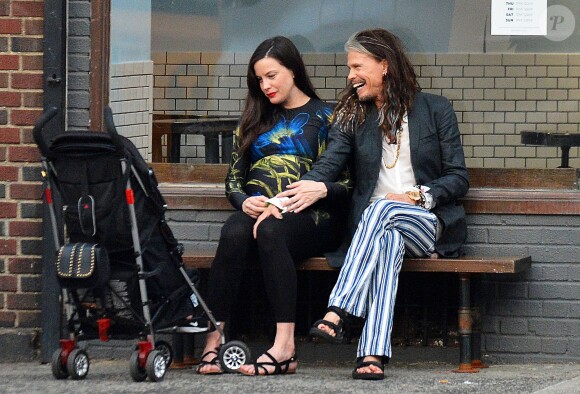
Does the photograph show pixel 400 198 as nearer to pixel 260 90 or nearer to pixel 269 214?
pixel 269 214

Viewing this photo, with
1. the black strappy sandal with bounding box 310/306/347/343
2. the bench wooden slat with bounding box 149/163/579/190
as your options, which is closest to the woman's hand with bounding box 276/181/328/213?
the black strappy sandal with bounding box 310/306/347/343

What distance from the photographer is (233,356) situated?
6.21m

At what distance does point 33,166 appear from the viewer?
6914 mm

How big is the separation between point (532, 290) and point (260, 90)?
65.4 inches

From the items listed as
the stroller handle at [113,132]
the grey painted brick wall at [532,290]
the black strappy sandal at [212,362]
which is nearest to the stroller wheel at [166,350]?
the black strappy sandal at [212,362]

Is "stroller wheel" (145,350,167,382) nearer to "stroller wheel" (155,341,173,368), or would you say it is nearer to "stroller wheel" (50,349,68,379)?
"stroller wheel" (155,341,173,368)

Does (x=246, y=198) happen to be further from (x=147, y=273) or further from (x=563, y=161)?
(x=563, y=161)

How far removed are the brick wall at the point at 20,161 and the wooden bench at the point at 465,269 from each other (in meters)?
0.87

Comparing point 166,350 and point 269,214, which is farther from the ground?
point 269,214

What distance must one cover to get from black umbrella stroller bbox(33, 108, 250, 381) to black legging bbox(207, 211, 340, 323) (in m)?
0.21

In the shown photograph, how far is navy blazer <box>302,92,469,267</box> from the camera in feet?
21.3

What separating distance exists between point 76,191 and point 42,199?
3.47 ft

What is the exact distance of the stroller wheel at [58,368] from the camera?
19.9 ft

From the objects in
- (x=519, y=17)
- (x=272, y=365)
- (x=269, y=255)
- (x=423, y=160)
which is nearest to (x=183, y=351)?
(x=272, y=365)
